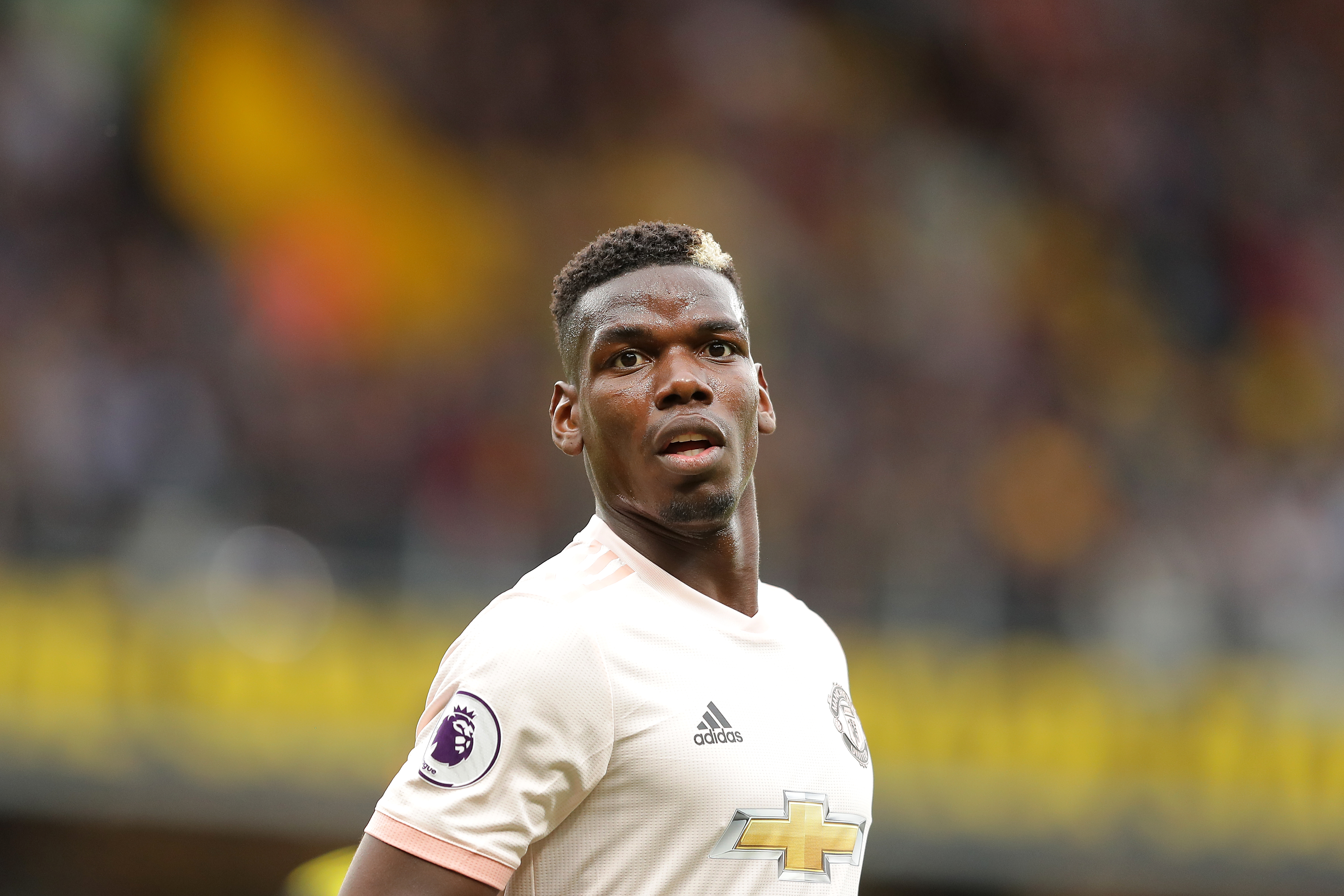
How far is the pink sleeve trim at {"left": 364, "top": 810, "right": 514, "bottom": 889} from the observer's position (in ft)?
6.81

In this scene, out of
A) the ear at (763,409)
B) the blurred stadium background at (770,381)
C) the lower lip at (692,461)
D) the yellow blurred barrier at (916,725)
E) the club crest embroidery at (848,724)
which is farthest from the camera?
the blurred stadium background at (770,381)

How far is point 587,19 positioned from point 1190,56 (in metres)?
5.18

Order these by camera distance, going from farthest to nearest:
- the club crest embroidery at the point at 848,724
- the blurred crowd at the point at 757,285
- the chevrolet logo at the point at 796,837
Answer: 1. the blurred crowd at the point at 757,285
2. the club crest embroidery at the point at 848,724
3. the chevrolet logo at the point at 796,837

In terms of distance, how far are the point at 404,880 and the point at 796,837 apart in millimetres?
569

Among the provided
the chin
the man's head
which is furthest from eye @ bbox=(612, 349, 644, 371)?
the chin

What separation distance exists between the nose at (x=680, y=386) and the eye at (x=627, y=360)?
4cm

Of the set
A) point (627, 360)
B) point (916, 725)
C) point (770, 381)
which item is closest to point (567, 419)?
point (627, 360)

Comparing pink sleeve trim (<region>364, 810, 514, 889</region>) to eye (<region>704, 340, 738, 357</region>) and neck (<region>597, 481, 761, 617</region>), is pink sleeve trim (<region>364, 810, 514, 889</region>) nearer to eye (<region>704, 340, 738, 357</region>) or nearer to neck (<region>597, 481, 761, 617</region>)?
neck (<region>597, 481, 761, 617</region>)

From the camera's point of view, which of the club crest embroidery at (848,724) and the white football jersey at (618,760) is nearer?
the white football jersey at (618,760)

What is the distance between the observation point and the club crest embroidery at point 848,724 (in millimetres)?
2498

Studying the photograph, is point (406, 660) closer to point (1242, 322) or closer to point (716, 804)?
point (716, 804)

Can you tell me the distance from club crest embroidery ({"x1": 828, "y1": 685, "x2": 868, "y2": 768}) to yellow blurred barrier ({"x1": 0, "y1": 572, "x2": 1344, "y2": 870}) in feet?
18.0

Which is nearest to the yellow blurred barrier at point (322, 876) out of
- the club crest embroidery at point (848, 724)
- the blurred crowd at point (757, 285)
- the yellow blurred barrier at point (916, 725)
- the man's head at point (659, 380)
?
the yellow blurred barrier at point (916, 725)

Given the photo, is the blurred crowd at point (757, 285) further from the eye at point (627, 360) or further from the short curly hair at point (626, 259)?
the eye at point (627, 360)
